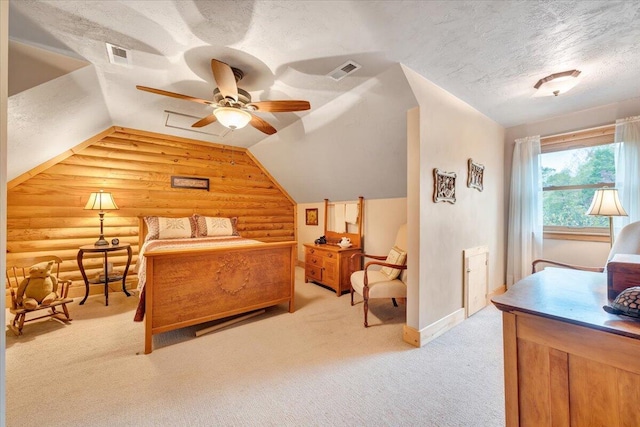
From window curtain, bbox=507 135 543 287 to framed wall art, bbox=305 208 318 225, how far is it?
325 centimetres

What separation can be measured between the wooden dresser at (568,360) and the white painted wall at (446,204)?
Result: 1139 mm

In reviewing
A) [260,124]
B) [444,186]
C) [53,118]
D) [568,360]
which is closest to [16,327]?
[53,118]

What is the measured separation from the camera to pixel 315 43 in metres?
1.73

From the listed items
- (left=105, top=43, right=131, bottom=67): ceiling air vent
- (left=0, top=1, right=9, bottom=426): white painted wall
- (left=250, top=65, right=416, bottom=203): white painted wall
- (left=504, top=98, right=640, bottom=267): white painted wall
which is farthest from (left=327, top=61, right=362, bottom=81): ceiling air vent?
(left=504, top=98, right=640, bottom=267): white painted wall

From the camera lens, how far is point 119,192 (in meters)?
3.78

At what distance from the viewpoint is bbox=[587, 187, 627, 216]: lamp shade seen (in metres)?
2.31

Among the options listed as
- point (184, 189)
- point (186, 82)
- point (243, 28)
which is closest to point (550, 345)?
point (243, 28)

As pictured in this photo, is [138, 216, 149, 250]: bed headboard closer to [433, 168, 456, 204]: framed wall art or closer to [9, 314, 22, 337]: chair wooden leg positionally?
[9, 314, 22, 337]: chair wooden leg

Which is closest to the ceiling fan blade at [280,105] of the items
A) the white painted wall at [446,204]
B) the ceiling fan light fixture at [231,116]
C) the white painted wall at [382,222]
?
the ceiling fan light fixture at [231,116]

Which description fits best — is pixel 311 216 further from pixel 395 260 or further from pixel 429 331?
pixel 429 331

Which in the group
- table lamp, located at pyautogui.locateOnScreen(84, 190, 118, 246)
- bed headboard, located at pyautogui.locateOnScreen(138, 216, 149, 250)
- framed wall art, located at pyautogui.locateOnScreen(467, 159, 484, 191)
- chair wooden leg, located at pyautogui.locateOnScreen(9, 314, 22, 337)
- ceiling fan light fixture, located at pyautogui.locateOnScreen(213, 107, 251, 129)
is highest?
ceiling fan light fixture, located at pyautogui.locateOnScreen(213, 107, 251, 129)

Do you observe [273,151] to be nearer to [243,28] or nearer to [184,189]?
[184,189]

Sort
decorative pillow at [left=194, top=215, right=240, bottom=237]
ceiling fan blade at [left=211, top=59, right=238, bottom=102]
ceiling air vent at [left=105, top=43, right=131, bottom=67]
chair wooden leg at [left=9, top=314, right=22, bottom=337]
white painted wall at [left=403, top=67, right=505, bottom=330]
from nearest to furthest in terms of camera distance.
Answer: ceiling fan blade at [left=211, top=59, right=238, bottom=102]
ceiling air vent at [left=105, top=43, right=131, bottom=67]
white painted wall at [left=403, top=67, right=505, bottom=330]
chair wooden leg at [left=9, top=314, right=22, bottom=337]
decorative pillow at [left=194, top=215, right=240, bottom=237]

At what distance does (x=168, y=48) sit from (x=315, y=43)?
1098 mm
